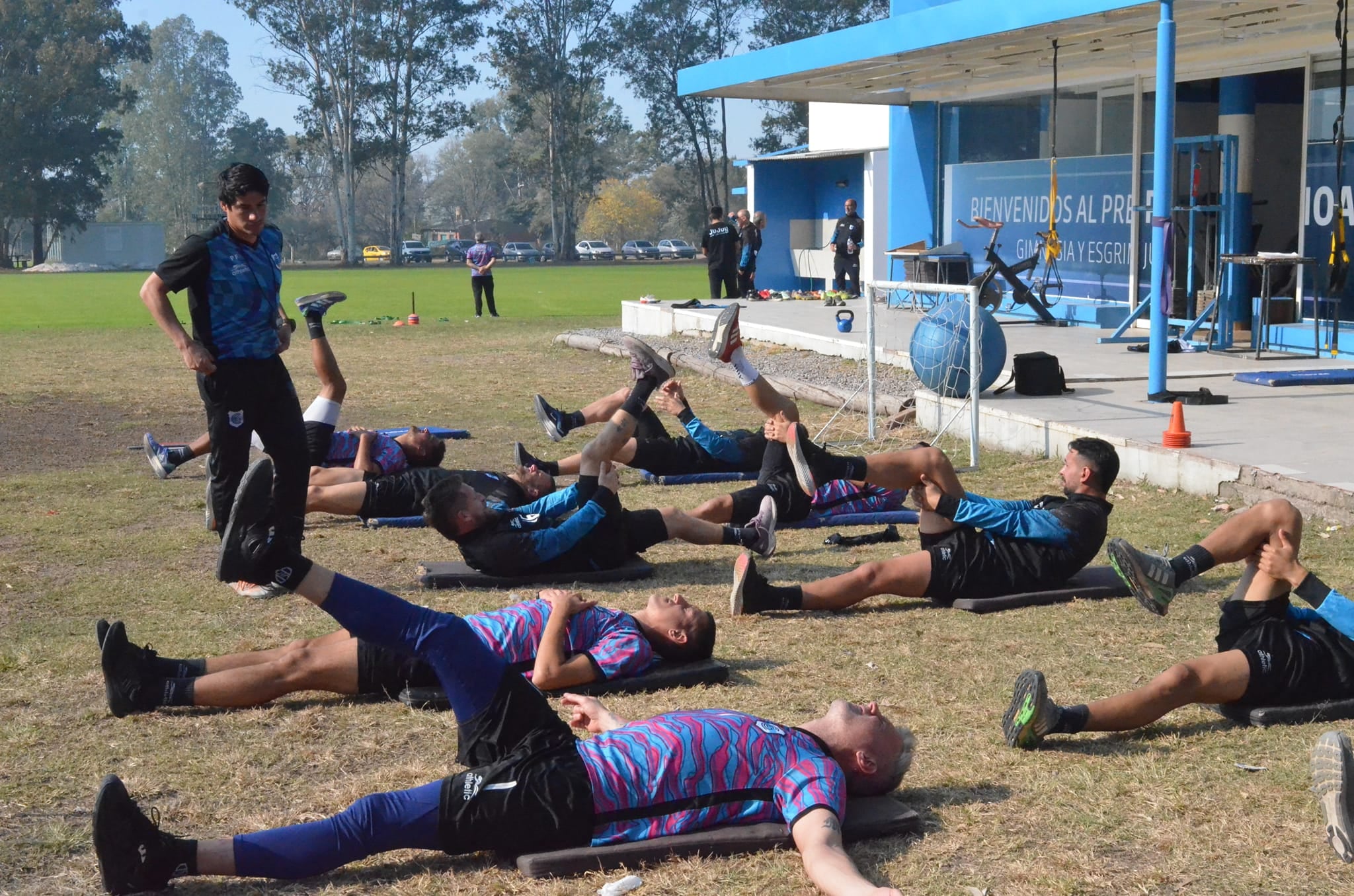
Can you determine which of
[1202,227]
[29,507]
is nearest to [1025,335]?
[1202,227]

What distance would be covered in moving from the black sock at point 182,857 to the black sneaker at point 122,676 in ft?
5.28

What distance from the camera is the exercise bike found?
18.1m

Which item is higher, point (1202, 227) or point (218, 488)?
point (1202, 227)

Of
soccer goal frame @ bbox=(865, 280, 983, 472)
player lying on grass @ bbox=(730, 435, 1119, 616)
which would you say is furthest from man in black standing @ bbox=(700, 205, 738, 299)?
player lying on grass @ bbox=(730, 435, 1119, 616)

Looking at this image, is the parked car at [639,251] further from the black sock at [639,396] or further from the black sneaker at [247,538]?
the black sneaker at [247,538]

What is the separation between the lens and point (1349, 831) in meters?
3.68

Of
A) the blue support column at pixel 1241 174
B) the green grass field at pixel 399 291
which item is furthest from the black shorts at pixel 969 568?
the green grass field at pixel 399 291

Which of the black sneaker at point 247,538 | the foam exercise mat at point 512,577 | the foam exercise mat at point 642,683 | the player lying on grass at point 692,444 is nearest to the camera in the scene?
the black sneaker at point 247,538

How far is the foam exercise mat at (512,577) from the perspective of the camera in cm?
709

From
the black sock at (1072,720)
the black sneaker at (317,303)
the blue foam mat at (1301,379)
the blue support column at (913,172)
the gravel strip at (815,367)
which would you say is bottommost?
the black sock at (1072,720)

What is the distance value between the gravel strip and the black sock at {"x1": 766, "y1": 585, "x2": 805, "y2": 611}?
22.4 feet

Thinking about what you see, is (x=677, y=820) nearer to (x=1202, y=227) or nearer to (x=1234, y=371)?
(x=1234, y=371)

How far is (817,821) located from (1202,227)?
1386cm

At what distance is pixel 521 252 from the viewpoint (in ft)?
261
